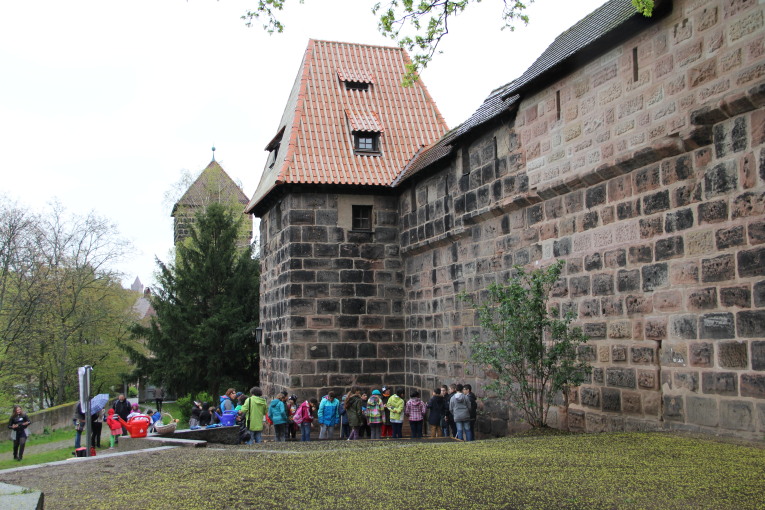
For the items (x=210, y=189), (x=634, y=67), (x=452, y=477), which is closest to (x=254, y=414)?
(x=452, y=477)

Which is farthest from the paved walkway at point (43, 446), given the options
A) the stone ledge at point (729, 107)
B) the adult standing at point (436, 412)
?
the stone ledge at point (729, 107)

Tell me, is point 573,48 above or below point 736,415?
above

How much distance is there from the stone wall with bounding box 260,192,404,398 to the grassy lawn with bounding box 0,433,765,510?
8277 millimetres

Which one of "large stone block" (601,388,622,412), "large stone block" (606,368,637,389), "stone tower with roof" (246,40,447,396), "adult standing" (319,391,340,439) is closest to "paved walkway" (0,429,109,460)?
"stone tower with roof" (246,40,447,396)

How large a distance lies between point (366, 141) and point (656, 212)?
33.5 feet

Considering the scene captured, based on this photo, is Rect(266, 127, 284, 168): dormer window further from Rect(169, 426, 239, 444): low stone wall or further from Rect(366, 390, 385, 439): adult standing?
Rect(169, 426, 239, 444): low stone wall

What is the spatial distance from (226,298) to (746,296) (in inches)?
815

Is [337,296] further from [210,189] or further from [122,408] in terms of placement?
[210,189]

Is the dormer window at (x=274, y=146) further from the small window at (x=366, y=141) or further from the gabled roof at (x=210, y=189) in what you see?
the gabled roof at (x=210, y=189)

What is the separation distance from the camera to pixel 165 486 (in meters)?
6.11

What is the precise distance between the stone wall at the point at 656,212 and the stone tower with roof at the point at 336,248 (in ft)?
15.2

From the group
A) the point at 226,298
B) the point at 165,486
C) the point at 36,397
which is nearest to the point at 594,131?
the point at 165,486

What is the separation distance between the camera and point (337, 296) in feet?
54.5

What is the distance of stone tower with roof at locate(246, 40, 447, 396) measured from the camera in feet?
53.8
